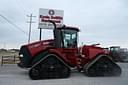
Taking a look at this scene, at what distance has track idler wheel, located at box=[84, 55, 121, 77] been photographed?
56.8ft

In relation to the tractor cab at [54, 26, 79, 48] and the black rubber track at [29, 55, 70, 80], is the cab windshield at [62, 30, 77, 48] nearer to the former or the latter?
the tractor cab at [54, 26, 79, 48]

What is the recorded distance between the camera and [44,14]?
4234 centimetres

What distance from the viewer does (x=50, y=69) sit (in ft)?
53.6

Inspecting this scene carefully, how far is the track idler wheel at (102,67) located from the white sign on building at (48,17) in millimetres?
23875

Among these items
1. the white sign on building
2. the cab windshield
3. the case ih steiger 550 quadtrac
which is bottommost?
the case ih steiger 550 quadtrac

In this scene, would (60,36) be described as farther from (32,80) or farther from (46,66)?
(32,80)

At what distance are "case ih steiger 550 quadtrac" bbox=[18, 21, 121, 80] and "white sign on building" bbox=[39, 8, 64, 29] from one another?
77.1 feet

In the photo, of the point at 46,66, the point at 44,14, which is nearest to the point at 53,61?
the point at 46,66

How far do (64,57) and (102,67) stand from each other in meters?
2.47

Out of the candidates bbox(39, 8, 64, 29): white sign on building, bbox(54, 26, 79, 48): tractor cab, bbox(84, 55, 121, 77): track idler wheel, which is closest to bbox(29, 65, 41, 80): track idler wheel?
bbox(54, 26, 79, 48): tractor cab

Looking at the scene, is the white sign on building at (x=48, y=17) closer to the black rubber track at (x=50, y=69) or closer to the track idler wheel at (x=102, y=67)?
the track idler wheel at (x=102, y=67)

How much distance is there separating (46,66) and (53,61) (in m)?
0.54

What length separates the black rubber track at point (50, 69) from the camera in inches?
631

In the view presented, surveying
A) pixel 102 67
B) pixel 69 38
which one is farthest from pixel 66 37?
pixel 102 67
